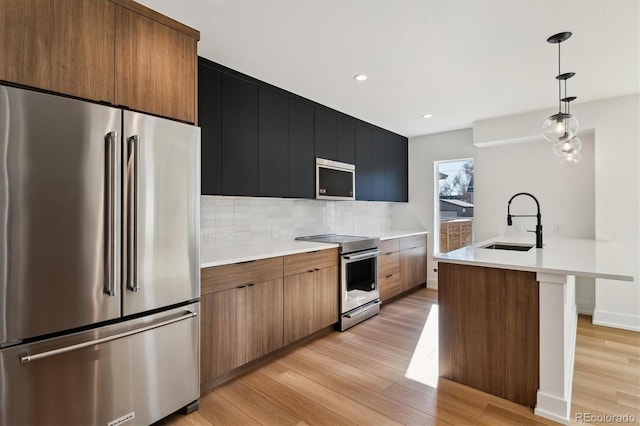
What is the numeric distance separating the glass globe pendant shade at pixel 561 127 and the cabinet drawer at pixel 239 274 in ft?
7.65

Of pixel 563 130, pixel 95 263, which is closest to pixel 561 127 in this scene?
pixel 563 130

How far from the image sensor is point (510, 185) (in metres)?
4.37

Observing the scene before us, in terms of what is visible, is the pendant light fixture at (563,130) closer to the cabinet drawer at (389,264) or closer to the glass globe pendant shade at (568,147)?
the glass globe pendant shade at (568,147)

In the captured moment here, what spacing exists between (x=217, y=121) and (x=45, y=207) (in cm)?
143

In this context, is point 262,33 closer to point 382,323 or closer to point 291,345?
point 291,345

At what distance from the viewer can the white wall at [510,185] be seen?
152 inches

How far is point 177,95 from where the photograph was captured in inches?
77.9

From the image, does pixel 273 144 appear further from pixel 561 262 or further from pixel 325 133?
pixel 561 262

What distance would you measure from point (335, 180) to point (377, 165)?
109cm

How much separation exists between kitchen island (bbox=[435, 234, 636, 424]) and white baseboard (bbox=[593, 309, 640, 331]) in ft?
5.35

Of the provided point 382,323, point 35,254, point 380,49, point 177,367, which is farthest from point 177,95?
point 382,323

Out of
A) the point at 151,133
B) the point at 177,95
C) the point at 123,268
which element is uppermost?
the point at 177,95

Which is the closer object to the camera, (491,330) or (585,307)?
(491,330)

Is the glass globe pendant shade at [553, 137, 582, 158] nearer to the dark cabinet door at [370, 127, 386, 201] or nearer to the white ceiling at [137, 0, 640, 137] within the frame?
the white ceiling at [137, 0, 640, 137]
